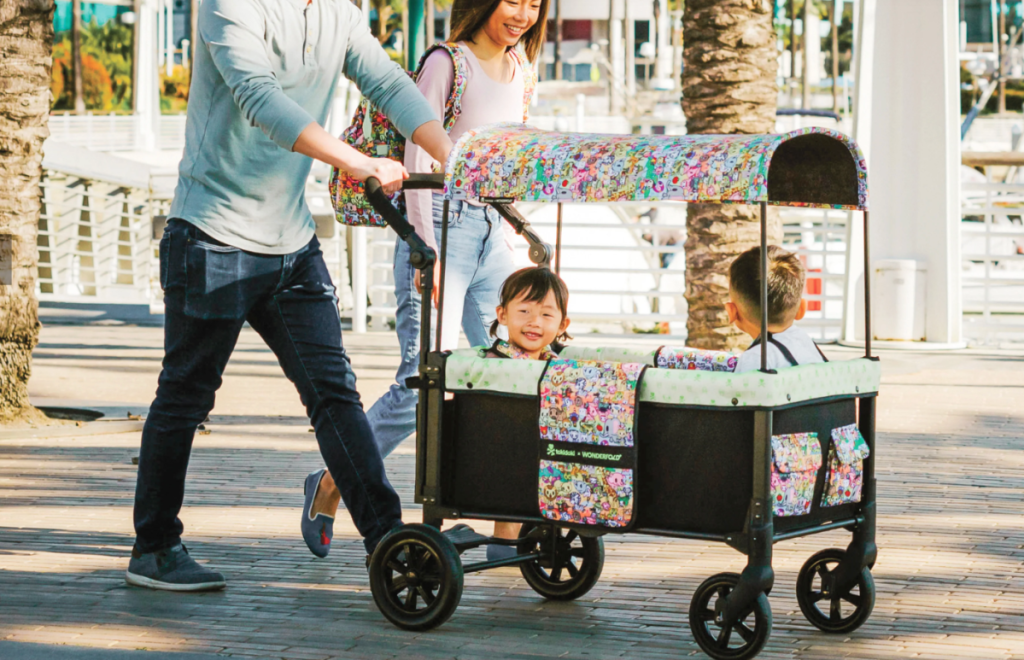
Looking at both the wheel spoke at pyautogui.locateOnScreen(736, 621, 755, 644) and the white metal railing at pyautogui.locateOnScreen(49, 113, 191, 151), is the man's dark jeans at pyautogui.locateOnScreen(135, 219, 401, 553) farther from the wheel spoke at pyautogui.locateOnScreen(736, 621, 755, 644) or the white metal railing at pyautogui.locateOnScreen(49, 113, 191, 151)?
the white metal railing at pyautogui.locateOnScreen(49, 113, 191, 151)

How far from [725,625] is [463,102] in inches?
78.5

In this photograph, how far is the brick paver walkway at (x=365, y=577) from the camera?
3812 mm

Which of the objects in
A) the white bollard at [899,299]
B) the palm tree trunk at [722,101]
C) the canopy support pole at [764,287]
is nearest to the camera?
the canopy support pole at [764,287]

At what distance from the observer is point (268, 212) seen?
14.0 feet

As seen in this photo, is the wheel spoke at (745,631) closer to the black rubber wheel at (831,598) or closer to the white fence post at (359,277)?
the black rubber wheel at (831,598)

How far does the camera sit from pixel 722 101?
9.54 m

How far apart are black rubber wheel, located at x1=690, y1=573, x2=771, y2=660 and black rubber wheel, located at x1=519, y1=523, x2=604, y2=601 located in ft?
2.05

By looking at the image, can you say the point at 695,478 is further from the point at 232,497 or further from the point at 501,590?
the point at 232,497

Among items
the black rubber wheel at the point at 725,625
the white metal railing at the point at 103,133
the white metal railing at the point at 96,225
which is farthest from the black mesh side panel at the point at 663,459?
the white metal railing at the point at 103,133

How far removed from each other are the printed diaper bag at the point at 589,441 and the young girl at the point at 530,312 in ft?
1.19

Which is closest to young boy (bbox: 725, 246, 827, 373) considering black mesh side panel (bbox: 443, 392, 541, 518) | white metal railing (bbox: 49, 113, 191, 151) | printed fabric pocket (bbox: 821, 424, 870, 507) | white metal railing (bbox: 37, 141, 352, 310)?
printed fabric pocket (bbox: 821, 424, 870, 507)

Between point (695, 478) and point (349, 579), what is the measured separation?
1398 mm

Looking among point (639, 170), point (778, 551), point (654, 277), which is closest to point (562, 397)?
point (639, 170)

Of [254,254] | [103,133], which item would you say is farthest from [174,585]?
[103,133]
